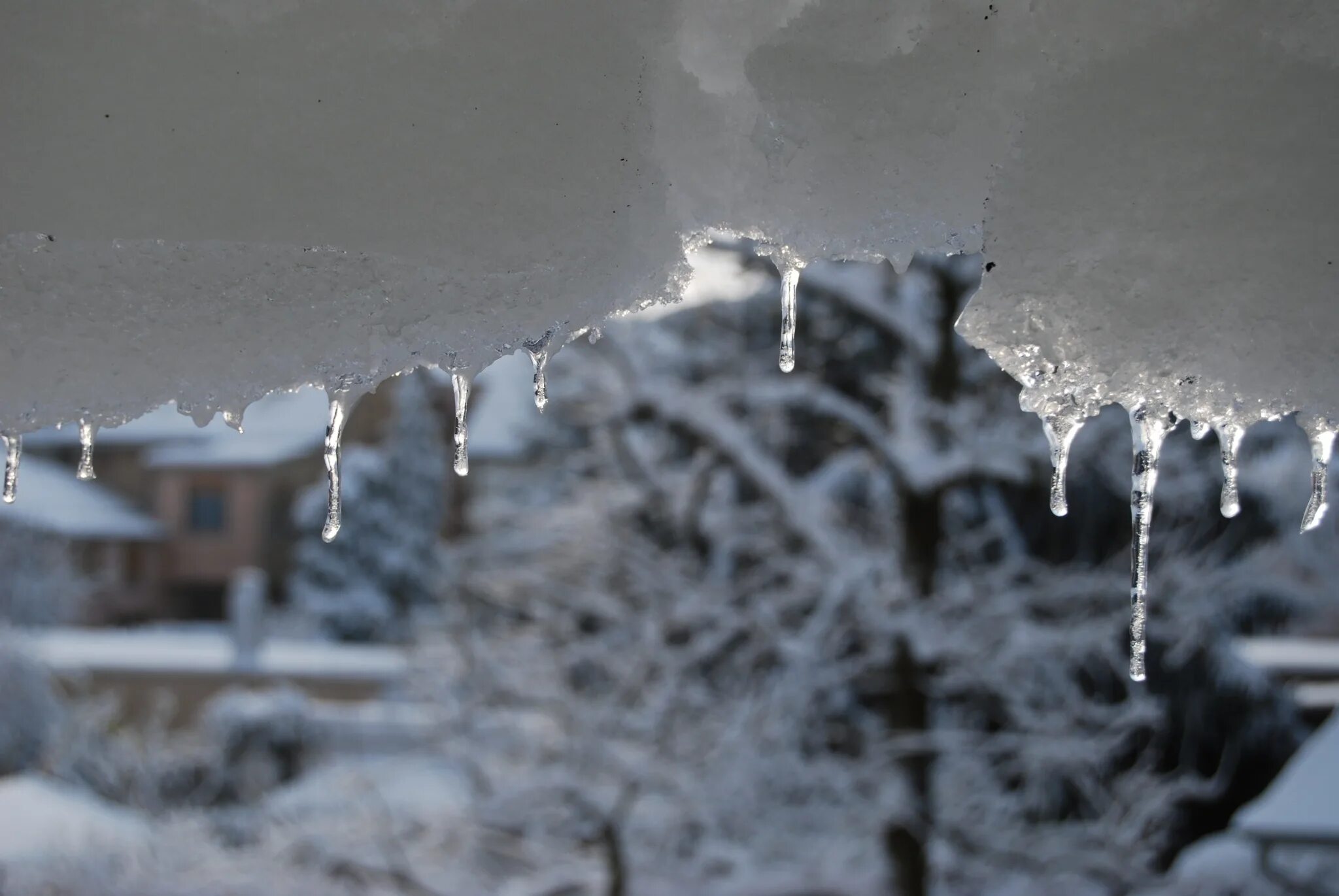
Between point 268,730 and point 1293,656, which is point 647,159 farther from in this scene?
point 268,730

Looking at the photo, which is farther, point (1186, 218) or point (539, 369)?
point (539, 369)

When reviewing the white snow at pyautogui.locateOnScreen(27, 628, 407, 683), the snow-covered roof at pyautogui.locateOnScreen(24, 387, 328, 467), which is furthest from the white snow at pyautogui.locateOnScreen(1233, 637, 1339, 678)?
the snow-covered roof at pyautogui.locateOnScreen(24, 387, 328, 467)

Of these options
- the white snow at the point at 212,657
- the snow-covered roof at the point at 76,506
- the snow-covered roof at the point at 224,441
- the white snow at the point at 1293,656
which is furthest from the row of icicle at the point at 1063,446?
the snow-covered roof at the point at 224,441

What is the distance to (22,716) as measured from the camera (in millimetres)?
9195

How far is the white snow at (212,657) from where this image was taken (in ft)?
48.8

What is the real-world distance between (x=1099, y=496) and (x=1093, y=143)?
6.69 meters

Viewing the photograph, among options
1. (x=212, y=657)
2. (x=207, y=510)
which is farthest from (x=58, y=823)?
(x=207, y=510)

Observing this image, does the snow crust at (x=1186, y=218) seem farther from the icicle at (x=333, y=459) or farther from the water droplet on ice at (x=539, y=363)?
the icicle at (x=333, y=459)

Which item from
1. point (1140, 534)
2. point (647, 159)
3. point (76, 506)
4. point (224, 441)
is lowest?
point (1140, 534)

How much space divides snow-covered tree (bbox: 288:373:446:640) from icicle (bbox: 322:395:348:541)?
57.0 ft

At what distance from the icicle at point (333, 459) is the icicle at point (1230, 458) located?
746 millimetres

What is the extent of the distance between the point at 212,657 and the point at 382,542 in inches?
152

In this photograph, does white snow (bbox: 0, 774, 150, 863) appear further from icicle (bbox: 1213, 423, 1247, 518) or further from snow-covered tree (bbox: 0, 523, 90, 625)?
snow-covered tree (bbox: 0, 523, 90, 625)

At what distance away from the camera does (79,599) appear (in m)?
15.8
